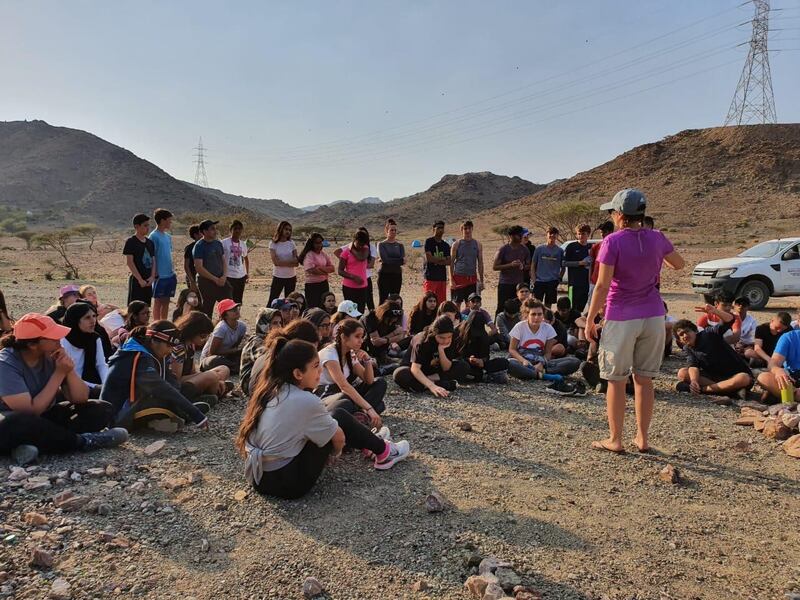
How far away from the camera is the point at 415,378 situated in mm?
6613

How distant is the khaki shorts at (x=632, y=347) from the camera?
4.46 meters

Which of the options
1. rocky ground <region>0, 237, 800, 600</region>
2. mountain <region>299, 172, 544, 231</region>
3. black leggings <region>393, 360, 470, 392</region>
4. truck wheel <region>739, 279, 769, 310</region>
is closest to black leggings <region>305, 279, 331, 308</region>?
black leggings <region>393, 360, 470, 392</region>

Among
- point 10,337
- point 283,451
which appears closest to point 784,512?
point 283,451

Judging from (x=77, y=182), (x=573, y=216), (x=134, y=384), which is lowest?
(x=134, y=384)

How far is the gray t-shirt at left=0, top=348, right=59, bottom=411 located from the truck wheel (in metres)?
13.9

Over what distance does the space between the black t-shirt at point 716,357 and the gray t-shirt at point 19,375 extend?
6390 mm

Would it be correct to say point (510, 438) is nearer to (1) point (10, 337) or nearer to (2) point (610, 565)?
(2) point (610, 565)

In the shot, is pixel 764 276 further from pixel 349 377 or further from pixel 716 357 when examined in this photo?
pixel 349 377


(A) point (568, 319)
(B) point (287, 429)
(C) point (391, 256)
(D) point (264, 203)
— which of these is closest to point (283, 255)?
(C) point (391, 256)

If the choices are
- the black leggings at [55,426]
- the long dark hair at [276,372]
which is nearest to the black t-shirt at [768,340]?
the long dark hair at [276,372]

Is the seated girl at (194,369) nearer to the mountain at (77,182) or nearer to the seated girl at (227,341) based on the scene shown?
the seated girl at (227,341)

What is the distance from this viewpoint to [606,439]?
5.14 metres

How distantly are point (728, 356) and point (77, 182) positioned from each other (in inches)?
4063

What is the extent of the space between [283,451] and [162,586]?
1013 millimetres
